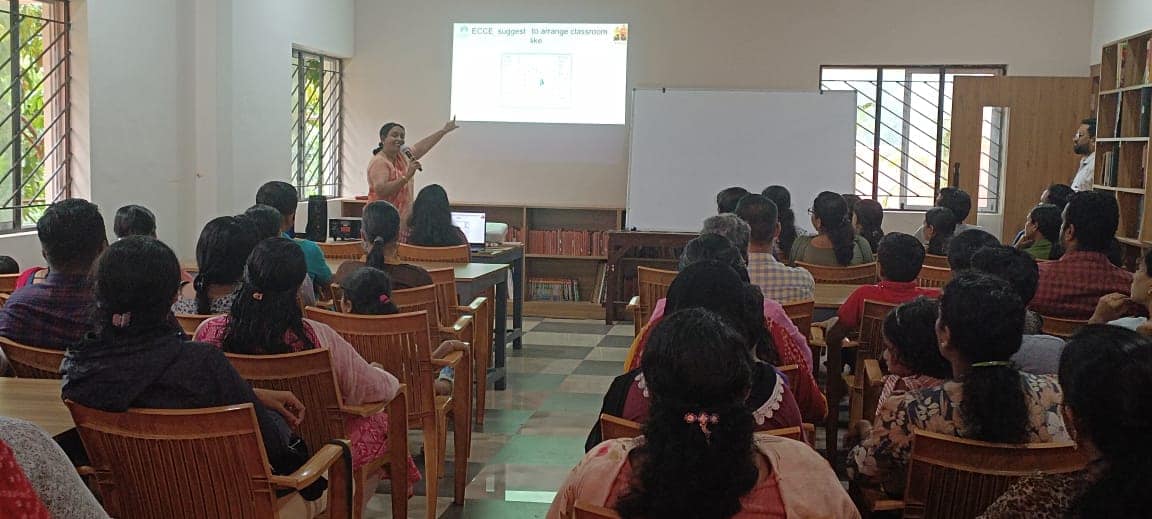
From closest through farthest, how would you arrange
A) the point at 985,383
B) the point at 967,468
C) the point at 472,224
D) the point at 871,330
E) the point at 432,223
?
the point at 967,468 → the point at 985,383 → the point at 871,330 → the point at 432,223 → the point at 472,224

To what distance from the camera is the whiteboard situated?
8.98 metres

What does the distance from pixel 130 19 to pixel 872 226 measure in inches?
180

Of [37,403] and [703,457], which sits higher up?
[703,457]

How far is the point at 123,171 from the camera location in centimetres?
644

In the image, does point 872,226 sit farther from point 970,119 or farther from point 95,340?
point 95,340

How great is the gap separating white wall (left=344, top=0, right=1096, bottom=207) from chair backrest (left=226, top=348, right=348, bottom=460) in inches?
263

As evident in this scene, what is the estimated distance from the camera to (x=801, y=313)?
397 centimetres

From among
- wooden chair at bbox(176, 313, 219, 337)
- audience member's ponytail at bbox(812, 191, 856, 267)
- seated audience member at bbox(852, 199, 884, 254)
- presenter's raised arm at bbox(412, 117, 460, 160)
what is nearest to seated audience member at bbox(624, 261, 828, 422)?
wooden chair at bbox(176, 313, 219, 337)

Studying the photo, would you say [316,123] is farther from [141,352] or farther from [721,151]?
[141,352]

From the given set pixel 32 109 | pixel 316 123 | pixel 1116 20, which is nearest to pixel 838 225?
pixel 1116 20

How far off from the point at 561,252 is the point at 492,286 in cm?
349

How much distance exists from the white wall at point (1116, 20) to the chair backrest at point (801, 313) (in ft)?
15.2

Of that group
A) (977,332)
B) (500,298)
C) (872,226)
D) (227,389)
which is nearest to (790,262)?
(872,226)

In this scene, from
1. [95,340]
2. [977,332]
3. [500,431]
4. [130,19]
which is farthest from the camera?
[130,19]
